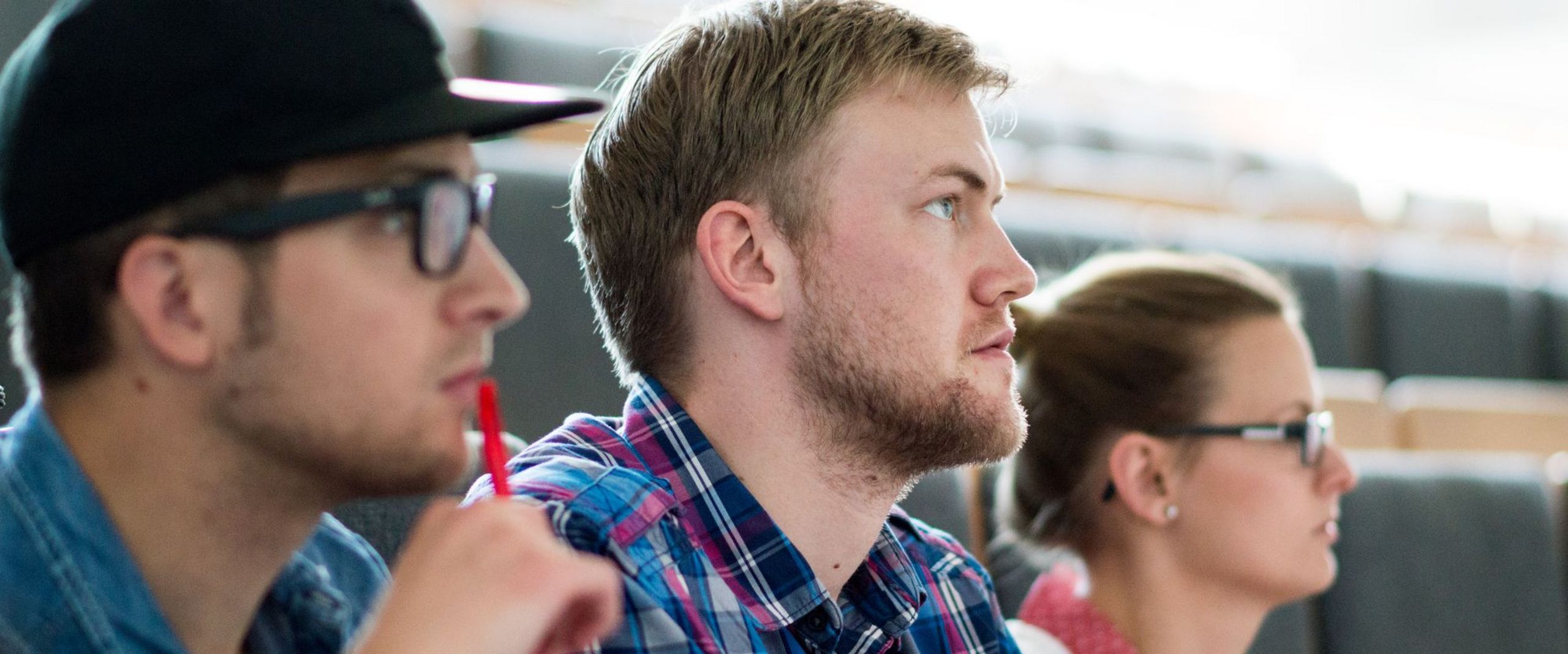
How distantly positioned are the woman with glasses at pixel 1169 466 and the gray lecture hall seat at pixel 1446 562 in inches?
14.2

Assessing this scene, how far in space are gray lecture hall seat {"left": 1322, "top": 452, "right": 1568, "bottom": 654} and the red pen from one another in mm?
1140

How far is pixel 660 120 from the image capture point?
0.85m

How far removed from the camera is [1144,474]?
113 cm

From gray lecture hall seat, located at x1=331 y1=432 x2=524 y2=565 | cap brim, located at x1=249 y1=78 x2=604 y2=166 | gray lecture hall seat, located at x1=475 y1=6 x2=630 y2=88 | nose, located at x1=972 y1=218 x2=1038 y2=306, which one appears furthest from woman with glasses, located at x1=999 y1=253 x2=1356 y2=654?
gray lecture hall seat, located at x1=475 y1=6 x2=630 y2=88

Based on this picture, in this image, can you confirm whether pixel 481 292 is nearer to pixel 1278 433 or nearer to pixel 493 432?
pixel 493 432

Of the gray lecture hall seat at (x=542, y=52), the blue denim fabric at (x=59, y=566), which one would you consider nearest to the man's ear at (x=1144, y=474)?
the blue denim fabric at (x=59, y=566)

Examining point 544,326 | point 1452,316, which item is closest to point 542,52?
point 544,326

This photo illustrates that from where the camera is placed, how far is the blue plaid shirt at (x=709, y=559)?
0.65 meters

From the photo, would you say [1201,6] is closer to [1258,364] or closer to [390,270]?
[1258,364]

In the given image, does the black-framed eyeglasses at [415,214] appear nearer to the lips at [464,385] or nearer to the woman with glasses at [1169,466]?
the lips at [464,385]

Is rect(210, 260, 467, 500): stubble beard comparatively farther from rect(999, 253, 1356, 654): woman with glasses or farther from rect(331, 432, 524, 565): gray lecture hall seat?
rect(999, 253, 1356, 654): woman with glasses

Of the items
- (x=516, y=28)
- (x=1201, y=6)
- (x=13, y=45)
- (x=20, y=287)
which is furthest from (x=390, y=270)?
(x=1201, y=6)

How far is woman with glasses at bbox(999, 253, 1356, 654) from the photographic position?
1120 mm

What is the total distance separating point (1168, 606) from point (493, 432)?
73cm
